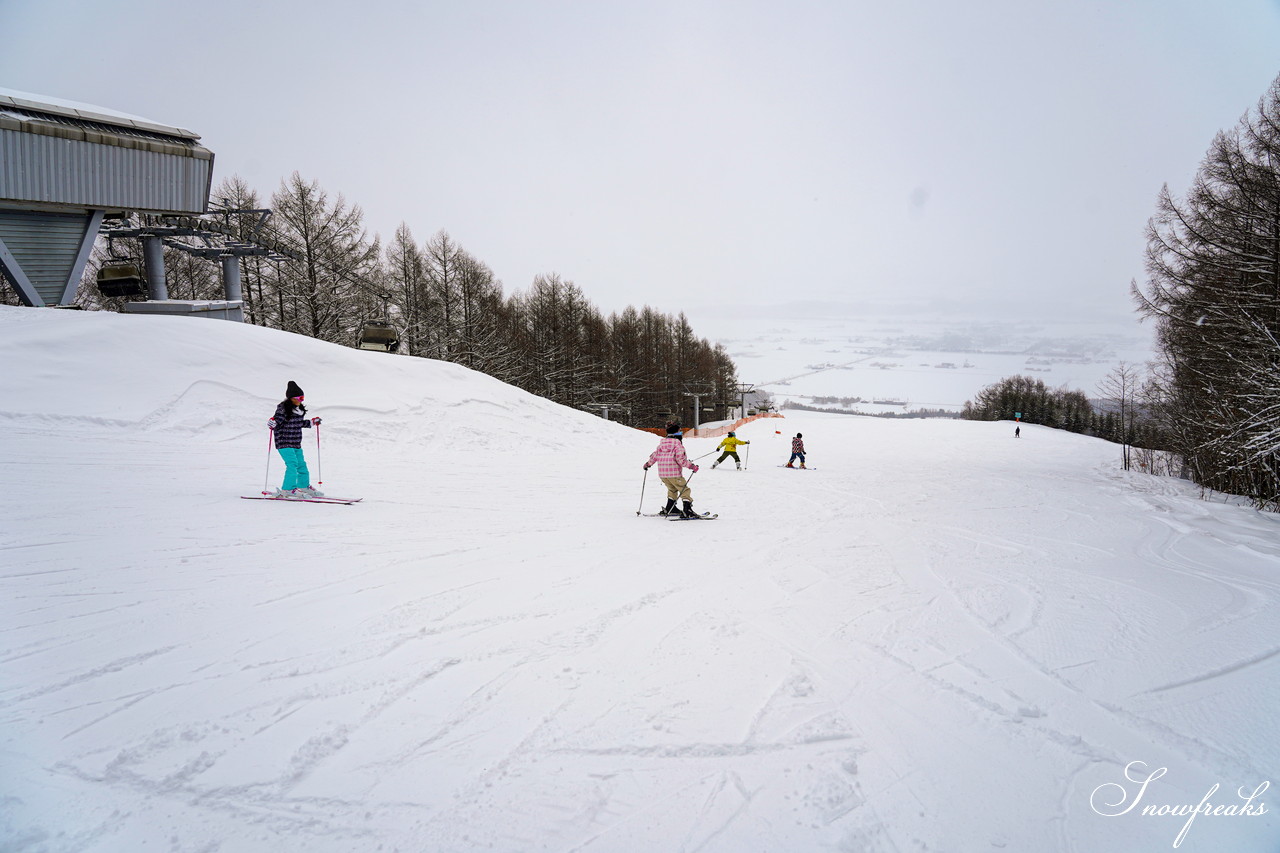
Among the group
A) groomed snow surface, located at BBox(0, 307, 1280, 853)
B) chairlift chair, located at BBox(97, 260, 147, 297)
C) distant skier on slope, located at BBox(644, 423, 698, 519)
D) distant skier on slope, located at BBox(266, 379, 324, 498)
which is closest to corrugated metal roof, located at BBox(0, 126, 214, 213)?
chairlift chair, located at BBox(97, 260, 147, 297)

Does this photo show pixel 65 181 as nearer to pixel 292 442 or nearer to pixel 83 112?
pixel 83 112

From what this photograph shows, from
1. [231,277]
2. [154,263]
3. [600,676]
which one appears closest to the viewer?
[600,676]

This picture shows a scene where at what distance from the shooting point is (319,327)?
97.7 feet

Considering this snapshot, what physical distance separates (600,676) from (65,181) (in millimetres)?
26969

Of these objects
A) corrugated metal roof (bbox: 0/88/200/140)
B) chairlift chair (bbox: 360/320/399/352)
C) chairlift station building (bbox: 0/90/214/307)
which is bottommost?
chairlift chair (bbox: 360/320/399/352)

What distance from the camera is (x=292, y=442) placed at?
9102 millimetres

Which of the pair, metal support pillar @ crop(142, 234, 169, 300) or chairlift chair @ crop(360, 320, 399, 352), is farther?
chairlift chair @ crop(360, 320, 399, 352)

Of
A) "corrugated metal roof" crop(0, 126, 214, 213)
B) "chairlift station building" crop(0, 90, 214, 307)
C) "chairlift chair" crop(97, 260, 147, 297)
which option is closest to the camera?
"corrugated metal roof" crop(0, 126, 214, 213)

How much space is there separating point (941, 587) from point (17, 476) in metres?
12.7

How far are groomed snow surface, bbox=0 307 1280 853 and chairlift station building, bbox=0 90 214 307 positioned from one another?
14917 mm

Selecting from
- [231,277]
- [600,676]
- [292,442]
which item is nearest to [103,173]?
[231,277]

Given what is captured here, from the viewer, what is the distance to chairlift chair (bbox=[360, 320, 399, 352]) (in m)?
25.1

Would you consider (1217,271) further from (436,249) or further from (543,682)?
(436,249)

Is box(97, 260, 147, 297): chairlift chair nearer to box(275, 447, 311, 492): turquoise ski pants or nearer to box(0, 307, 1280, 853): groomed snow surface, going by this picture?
box(0, 307, 1280, 853): groomed snow surface
